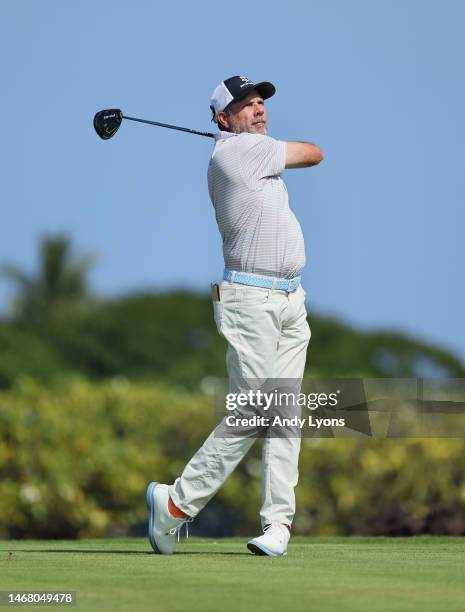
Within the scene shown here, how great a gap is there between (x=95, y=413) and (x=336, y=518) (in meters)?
3.01

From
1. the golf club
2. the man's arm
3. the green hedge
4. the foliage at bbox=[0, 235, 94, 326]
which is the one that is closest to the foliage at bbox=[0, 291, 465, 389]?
the foliage at bbox=[0, 235, 94, 326]

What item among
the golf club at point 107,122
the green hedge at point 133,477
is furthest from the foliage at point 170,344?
the golf club at point 107,122

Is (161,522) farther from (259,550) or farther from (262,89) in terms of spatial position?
(262,89)

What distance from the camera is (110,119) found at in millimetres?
7473

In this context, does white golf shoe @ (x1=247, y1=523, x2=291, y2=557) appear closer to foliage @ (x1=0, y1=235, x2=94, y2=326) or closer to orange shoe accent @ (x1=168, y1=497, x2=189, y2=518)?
orange shoe accent @ (x1=168, y1=497, x2=189, y2=518)

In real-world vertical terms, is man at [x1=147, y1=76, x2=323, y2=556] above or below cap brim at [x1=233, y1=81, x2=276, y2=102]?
below

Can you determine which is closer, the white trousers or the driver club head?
the white trousers

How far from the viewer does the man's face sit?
6906 mm

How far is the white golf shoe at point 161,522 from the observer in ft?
22.1

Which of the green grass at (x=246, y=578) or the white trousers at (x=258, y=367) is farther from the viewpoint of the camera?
the white trousers at (x=258, y=367)

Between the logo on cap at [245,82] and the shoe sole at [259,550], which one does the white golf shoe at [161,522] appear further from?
the logo on cap at [245,82]

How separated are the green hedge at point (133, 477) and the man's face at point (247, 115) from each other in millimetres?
6978

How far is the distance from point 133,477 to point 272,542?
7963mm

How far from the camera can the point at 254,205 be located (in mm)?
6645
